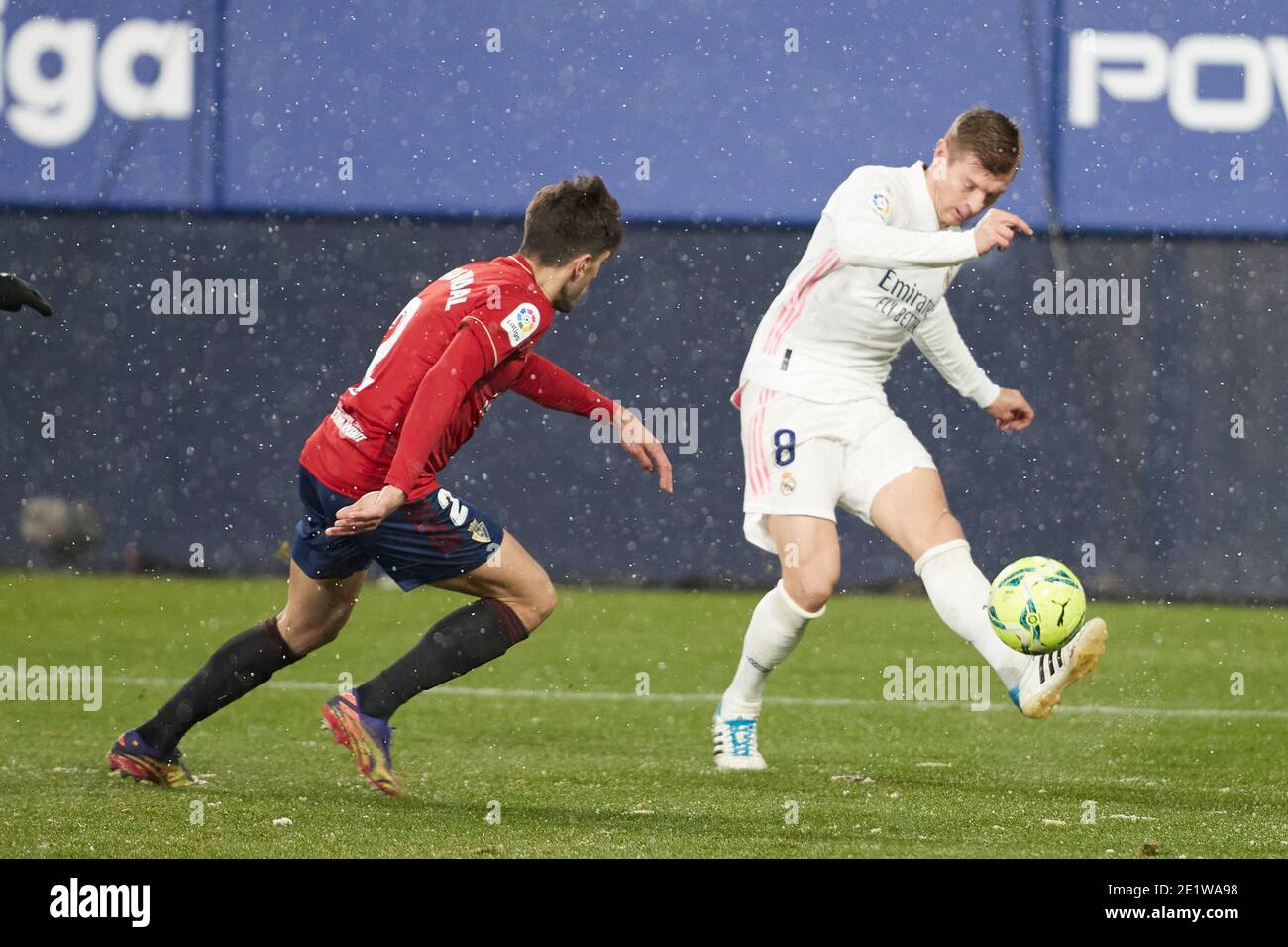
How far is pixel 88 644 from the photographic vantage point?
8.55m

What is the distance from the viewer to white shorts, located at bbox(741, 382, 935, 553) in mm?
5445

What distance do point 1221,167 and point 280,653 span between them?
7985 millimetres

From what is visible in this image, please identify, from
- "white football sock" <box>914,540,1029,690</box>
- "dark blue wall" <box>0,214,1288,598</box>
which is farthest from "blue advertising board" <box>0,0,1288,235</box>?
"white football sock" <box>914,540,1029,690</box>

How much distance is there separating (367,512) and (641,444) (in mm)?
1115

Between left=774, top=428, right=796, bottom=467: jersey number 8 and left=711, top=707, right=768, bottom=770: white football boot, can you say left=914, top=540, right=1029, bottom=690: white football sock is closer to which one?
left=774, top=428, right=796, bottom=467: jersey number 8

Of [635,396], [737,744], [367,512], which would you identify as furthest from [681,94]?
[367,512]

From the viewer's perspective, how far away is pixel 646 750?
6.04 meters

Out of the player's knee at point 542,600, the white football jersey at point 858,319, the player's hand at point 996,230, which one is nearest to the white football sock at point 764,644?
the white football jersey at point 858,319

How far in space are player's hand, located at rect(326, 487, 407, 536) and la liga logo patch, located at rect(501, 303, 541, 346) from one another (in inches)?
20.6

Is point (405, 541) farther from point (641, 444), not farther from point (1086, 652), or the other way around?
point (1086, 652)

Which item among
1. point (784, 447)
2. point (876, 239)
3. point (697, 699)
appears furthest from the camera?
point (697, 699)

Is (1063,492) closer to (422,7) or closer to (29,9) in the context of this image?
(422,7)

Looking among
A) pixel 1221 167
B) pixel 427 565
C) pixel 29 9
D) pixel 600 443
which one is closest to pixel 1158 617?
pixel 1221 167

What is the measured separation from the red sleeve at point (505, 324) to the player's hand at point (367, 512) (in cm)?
45
